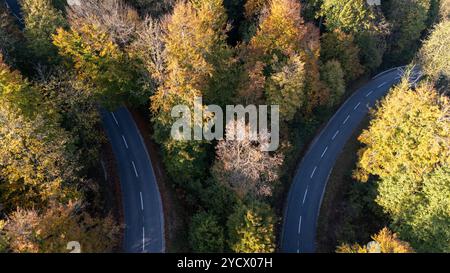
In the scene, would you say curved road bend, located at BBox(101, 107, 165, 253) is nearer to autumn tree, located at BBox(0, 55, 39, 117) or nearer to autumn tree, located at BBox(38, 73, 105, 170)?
autumn tree, located at BBox(38, 73, 105, 170)

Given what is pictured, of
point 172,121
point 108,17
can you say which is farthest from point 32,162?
point 108,17

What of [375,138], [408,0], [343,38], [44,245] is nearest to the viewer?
[44,245]

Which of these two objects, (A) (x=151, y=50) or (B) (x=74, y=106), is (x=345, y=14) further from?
(B) (x=74, y=106)

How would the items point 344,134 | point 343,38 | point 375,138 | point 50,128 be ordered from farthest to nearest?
point 344,134 < point 343,38 < point 375,138 < point 50,128

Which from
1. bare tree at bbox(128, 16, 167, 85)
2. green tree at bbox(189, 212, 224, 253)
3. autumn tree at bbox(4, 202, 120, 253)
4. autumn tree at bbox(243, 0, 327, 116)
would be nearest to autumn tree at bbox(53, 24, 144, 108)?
bare tree at bbox(128, 16, 167, 85)

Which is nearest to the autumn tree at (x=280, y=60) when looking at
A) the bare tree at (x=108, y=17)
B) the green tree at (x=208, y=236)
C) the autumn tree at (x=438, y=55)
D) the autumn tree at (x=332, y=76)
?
the autumn tree at (x=332, y=76)

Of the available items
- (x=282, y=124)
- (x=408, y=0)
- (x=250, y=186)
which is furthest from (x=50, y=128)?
(x=408, y=0)

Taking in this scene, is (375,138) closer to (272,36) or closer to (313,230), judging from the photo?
(313,230)
